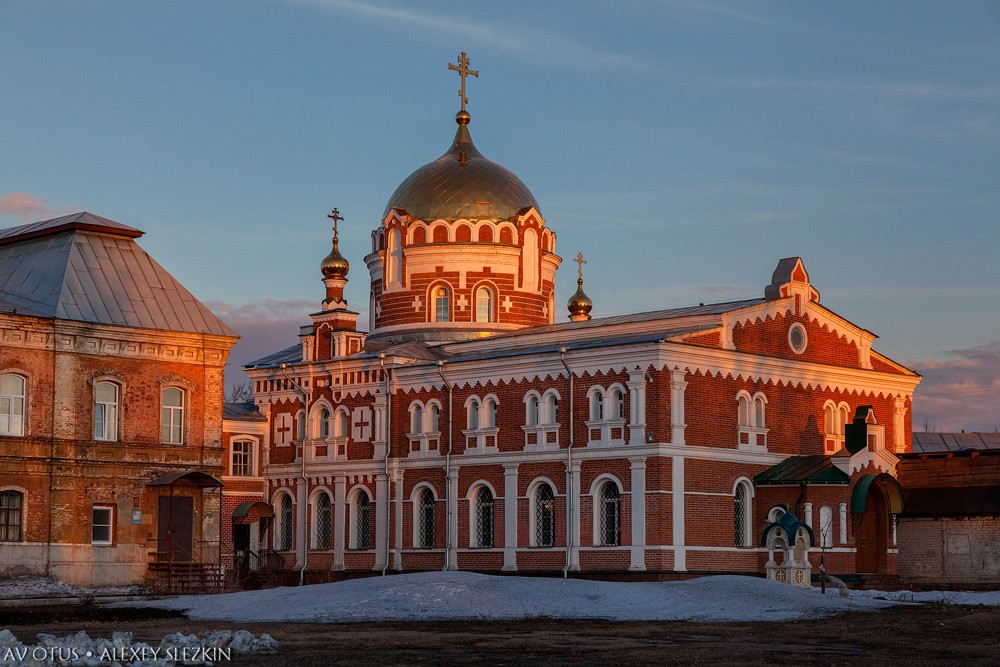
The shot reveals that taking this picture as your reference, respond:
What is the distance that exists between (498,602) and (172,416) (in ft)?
52.7

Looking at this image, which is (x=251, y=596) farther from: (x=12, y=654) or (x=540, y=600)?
(x=12, y=654)

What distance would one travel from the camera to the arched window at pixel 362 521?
166ft

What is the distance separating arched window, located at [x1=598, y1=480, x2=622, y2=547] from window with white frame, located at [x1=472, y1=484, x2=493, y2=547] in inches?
172

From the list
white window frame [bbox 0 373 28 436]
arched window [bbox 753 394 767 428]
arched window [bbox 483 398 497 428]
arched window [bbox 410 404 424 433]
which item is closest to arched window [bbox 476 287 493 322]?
arched window [bbox 410 404 424 433]

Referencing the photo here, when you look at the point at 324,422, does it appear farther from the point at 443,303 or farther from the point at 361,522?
the point at 443,303

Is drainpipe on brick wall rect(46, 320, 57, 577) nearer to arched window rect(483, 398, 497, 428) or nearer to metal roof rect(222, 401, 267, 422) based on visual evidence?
arched window rect(483, 398, 497, 428)

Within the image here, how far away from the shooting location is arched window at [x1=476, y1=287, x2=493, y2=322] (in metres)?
53.4

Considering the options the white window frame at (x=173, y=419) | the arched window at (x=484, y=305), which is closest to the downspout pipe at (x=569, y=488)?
the arched window at (x=484, y=305)

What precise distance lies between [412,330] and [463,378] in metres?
6.35

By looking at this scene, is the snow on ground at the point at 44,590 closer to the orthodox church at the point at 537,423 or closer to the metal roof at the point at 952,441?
the orthodox church at the point at 537,423

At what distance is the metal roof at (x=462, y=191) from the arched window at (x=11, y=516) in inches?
756

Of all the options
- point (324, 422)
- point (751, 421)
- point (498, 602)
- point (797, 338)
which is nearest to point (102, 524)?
point (324, 422)

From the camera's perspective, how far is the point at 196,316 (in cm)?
4391

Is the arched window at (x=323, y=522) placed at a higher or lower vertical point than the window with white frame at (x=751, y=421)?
lower
